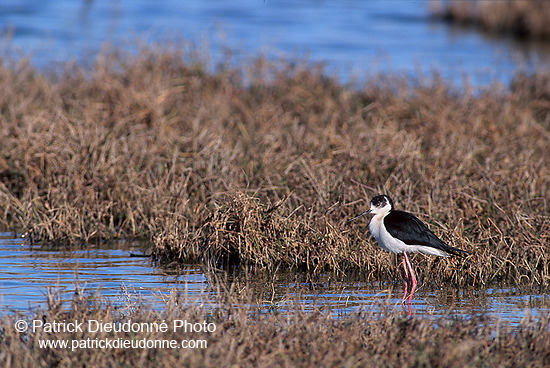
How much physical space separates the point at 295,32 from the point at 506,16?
20.8 ft

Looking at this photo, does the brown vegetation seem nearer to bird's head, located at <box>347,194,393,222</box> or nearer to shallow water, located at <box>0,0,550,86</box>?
shallow water, located at <box>0,0,550,86</box>

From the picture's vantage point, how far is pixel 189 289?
21.4 ft

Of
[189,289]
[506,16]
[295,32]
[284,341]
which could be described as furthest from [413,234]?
[506,16]

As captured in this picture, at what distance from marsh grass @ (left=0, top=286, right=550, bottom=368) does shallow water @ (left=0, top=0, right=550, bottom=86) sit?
1114 cm

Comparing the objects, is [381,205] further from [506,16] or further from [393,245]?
[506,16]

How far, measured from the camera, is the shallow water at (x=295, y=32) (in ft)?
62.3

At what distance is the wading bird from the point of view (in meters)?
6.35

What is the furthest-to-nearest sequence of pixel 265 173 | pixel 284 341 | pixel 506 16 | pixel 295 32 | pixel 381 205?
pixel 506 16, pixel 295 32, pixel 265 173, pixel 381 205, pixel 284 341

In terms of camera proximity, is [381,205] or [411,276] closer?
[411,276]

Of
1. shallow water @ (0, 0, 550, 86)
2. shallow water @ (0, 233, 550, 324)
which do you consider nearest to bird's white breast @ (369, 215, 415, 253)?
shallow water @ (0, 233, 550, 324)

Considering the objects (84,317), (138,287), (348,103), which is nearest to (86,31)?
(348,103)

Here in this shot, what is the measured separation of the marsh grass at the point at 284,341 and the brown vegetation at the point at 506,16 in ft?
71.0

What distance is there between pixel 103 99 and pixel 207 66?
93.8 inches

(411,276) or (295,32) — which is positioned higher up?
(295,32)
